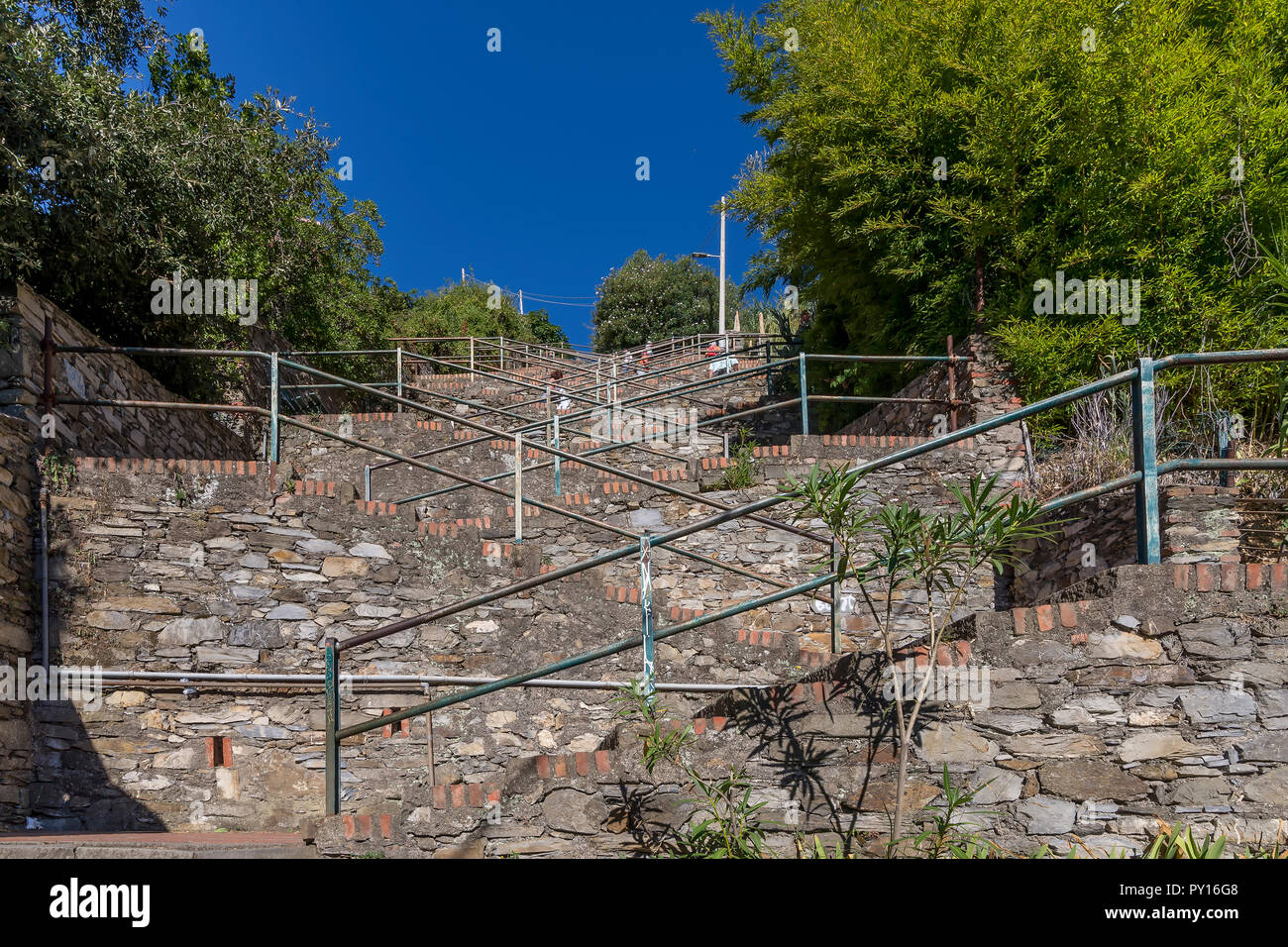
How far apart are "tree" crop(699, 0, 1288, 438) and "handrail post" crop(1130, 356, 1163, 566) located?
3317mm

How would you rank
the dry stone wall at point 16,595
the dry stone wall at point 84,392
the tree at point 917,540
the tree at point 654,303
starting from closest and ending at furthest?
the tree at point 917,540
the dry stone wall at point 16,595
the dry stone wall at point 84,392
the tree at point 654,303

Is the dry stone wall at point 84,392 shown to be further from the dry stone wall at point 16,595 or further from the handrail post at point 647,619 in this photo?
the handrail post at point 647,619

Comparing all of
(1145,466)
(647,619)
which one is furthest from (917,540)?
(647,619)

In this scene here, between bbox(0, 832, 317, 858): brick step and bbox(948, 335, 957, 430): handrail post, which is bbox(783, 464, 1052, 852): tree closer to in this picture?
bbox(0, 832, 317, 858): brick step

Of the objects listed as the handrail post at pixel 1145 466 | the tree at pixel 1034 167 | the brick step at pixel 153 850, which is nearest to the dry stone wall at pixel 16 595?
the brick step at pixel 153 850

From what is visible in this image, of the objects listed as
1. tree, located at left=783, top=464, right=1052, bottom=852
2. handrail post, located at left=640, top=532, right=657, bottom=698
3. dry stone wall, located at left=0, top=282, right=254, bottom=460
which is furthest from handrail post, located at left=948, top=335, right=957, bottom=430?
dry stone wall, located at left=0, top=282, right=254, bottom=460

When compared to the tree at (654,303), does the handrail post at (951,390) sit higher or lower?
lower

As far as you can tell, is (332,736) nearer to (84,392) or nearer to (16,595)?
(16,595)

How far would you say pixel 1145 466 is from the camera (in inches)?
126

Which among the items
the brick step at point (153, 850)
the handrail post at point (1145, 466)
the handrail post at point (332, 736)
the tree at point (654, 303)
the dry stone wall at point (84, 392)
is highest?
the tree at point (654, 303)

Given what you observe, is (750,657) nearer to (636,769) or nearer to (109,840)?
(636,769)

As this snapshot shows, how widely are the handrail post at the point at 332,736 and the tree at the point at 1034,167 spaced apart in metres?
5.81

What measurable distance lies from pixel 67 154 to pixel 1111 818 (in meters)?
6.84

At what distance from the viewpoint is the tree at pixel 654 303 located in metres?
26.3
